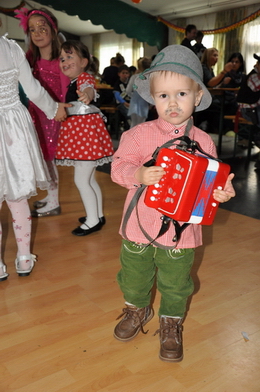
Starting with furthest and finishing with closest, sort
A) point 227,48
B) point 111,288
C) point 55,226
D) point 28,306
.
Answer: point 227,48 < point 55,226 < point 111,288 < point 28,306

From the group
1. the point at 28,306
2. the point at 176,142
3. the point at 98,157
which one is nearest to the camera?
the point at 176,142

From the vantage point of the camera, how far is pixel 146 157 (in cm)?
113

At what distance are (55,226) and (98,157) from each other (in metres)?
0.52

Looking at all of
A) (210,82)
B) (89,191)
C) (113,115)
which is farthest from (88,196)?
(113,115)

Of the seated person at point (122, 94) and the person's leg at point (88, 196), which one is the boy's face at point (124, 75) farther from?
the person's leg at point (88, 196)

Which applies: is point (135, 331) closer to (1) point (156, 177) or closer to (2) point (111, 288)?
(2) point (111, 288)

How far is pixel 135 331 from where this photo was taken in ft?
4.18

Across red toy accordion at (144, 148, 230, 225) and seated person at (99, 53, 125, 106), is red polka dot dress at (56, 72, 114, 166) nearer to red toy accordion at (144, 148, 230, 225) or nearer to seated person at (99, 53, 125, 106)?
red toy accordion at (144, 148, 230, 225)

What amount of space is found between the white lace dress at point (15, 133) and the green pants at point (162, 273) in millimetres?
562

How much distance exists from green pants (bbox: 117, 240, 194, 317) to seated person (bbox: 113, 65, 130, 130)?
4.57 meters

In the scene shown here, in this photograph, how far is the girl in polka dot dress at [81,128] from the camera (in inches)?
76.9

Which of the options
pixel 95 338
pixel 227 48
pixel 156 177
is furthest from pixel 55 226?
pixel 227 48

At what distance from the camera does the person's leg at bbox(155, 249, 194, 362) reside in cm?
116

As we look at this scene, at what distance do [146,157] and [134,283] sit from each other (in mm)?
419
